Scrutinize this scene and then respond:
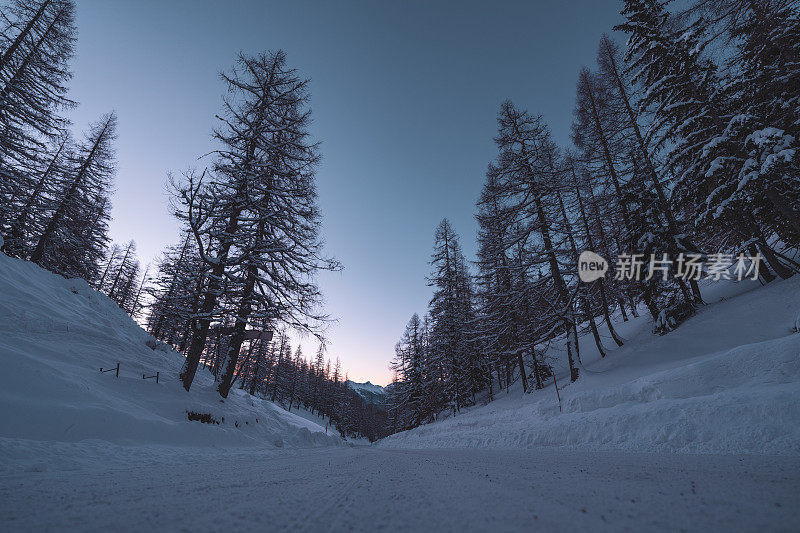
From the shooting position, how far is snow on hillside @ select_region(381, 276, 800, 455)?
14.5 feet

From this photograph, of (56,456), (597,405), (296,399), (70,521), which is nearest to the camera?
(70,521)

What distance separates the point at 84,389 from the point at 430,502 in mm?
9343

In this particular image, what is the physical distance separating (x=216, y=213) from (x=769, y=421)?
1487 cm

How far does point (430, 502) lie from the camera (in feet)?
6.29

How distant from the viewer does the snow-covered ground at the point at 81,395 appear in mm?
5445

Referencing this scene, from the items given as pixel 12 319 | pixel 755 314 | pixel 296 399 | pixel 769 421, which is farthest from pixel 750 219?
pixel 296 399

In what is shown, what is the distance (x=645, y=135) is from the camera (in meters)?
12.9

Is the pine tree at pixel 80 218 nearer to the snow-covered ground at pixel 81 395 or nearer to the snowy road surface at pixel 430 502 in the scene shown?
the snow-covered ground at pixel 81 395

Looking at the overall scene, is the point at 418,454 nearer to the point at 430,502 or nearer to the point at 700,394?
the point at 430,502

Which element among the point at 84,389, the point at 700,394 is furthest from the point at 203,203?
the point at 700,394

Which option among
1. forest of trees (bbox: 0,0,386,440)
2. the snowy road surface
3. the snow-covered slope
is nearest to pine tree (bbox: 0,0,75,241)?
forest of trees (bbox: 0,0,386,440)

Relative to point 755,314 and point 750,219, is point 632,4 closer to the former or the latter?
point 750,219

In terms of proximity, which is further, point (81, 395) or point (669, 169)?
point (669, 169)

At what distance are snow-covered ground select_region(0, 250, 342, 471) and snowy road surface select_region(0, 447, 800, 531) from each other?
271 cm
